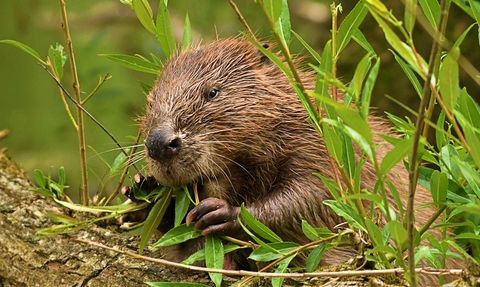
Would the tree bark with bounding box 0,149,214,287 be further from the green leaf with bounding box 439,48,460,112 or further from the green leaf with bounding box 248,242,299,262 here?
the green leaf with bounding box 439,48,460,112

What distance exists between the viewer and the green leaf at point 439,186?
195cm

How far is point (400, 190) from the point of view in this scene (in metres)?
3.02

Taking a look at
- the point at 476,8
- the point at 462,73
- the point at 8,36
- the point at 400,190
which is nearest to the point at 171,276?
the point at 400,190

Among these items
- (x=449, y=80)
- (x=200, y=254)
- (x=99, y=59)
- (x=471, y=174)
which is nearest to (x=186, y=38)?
(x=200, y=254)

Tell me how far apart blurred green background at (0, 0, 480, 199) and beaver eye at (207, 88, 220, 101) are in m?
1.69

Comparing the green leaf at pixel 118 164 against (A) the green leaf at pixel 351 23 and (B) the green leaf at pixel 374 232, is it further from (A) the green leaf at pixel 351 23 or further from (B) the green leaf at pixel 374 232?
(B) the green leaf at pixel 374 232

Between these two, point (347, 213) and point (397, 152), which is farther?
point (347, 213)

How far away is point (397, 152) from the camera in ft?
5.34

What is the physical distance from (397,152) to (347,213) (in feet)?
1.45

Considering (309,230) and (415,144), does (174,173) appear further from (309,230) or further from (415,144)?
(415,144)

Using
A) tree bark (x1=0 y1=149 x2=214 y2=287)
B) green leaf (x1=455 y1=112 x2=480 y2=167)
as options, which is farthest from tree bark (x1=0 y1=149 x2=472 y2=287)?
green leaf (x1=455 y1=112 x2=480 y2=167)

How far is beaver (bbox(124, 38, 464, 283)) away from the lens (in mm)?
2631

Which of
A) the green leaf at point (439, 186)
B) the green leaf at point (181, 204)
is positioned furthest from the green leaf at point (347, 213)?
the green leaf at point (181, 204)

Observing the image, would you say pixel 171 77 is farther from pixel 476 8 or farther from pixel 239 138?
pixel 476 8
